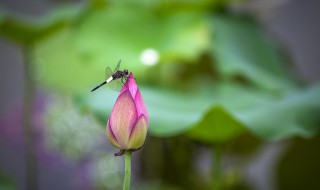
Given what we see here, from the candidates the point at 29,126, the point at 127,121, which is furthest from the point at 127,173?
the point at 29,126

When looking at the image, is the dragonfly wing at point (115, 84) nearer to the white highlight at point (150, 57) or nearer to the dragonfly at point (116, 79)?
the dragonfly at point (116, 79)

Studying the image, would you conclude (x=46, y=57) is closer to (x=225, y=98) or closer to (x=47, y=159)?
(x=47, y=159)

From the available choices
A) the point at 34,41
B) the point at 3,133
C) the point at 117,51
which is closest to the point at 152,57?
the point at 117,51

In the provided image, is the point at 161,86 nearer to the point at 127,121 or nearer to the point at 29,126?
the point at 29,126

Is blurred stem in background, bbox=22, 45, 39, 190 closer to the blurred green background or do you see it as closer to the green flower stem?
the blurred green background

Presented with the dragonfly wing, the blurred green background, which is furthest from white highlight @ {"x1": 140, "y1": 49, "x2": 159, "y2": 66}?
the dragonfly wing

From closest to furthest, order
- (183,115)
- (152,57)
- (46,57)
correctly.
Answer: (183,115)
(152,57)
(46,57)
